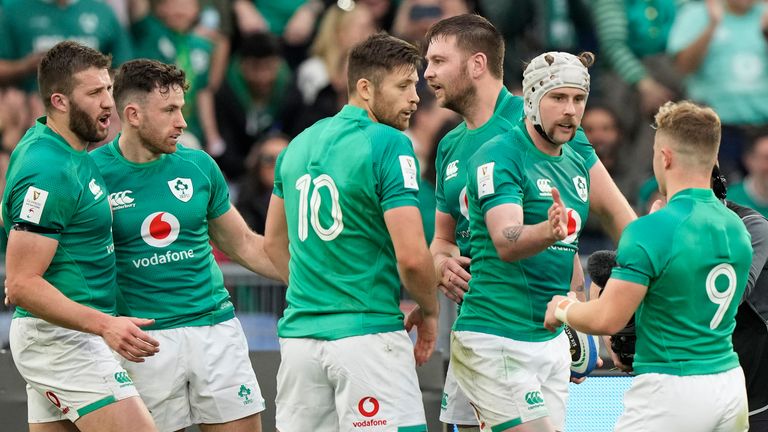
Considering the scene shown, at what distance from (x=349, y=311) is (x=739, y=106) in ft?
21.7

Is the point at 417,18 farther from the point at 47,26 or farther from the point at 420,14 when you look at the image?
the point at 47,26

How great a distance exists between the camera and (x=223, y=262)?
9852 millimetres

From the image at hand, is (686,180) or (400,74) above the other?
(400,74)

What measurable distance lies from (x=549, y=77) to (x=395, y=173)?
83 cm

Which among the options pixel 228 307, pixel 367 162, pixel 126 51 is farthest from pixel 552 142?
pixel 126 51

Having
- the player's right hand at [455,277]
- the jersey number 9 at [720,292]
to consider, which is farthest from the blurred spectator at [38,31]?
the jersey number 9 at [720,292]

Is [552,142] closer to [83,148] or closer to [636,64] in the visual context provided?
[83,148]

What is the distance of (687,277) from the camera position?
5.32m

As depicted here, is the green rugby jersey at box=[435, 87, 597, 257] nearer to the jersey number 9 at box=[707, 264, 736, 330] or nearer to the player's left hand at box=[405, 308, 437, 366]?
the player's left hand at box=[405, 308, 437, 366]

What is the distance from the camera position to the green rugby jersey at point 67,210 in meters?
6.10

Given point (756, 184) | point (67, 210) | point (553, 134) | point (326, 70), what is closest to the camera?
point (553, 134)

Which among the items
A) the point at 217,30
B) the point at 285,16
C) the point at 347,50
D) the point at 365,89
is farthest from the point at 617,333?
the point at 217,30

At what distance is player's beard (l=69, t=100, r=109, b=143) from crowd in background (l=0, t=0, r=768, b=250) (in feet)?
15.8

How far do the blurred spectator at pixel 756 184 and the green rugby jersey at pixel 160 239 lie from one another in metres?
5.34
